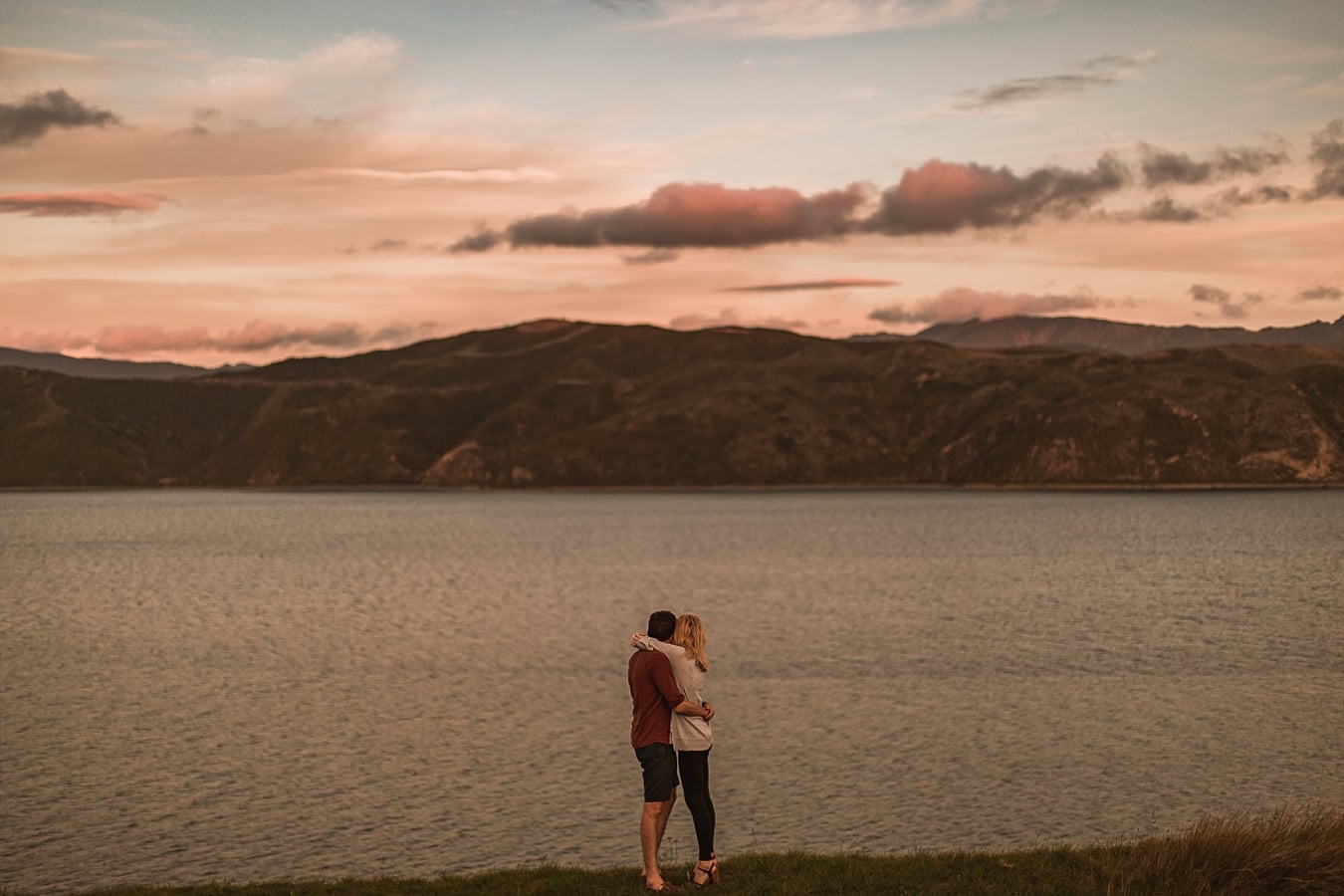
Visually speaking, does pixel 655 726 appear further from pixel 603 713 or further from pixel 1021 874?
pixel 603 713

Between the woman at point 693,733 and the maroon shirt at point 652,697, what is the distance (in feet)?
0.37

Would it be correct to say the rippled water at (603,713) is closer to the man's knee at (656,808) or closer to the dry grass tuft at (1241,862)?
the dry grass tuft at (1241,862)

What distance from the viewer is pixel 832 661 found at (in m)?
45.0

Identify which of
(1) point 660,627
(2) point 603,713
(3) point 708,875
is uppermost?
(1) point 660,627

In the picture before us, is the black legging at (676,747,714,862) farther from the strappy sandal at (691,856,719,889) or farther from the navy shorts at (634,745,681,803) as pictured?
the strappy sandal at (691,856,719,889)

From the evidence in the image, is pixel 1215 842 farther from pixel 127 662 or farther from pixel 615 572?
pixel 615 572

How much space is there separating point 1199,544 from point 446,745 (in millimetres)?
93786

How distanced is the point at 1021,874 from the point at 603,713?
1989 centimetres

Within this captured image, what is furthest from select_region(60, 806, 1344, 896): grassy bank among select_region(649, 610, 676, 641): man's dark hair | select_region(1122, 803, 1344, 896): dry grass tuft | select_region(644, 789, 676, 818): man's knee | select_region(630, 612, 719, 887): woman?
select_region(649, 610, 676, 641): man's dark hair

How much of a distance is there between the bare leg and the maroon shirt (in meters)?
0.83

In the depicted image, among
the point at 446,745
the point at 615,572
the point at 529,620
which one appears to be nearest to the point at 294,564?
the point at 615,572

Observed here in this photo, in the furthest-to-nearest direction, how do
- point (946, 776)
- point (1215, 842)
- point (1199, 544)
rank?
point (1199, 544)
point (946, 776)
point (1215, 842)

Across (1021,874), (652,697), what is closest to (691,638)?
(652,697)

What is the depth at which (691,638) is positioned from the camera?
48.6 feet
